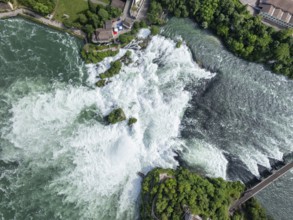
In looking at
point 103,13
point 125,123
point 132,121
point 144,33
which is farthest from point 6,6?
point 132,121

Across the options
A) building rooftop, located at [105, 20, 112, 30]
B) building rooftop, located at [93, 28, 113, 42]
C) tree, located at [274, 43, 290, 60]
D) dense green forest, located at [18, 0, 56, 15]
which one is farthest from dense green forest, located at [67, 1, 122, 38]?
tree, located at [274, 43, 290, 60]

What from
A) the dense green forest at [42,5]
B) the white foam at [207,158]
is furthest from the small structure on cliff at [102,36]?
the white foam at [207,158]

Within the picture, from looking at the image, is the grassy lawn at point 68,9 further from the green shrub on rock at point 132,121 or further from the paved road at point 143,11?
the green shrub on rock at point 132,121

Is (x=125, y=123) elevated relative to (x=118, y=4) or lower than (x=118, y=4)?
lower

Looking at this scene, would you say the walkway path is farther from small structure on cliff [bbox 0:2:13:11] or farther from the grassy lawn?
the grassy lawn

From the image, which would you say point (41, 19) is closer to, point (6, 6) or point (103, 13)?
point (6, 6)

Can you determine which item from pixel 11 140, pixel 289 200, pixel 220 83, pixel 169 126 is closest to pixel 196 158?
pixel 169 126

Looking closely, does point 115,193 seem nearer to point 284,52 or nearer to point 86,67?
point 86,67
